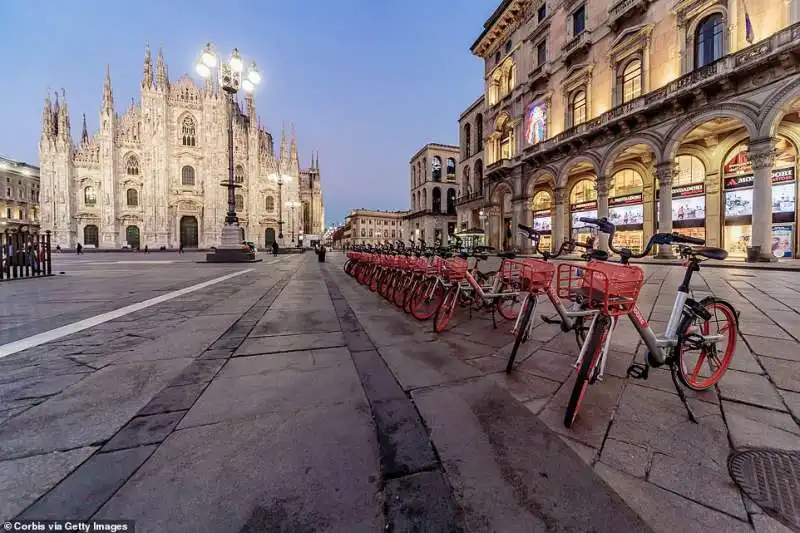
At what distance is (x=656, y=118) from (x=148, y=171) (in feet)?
168

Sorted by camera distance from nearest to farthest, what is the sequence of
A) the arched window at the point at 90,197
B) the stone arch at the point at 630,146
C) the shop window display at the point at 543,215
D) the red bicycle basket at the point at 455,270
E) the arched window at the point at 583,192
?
the red bicycle basket at the point at 455,270 < the stone arch at the point at 630,146 < the arched window at the point at 583,192 < the shop window display at the point at 543,215 < the arched window at the point at 90,197

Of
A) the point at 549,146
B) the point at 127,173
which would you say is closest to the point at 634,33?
the point at 549,146

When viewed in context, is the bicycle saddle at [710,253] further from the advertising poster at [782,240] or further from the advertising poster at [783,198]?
the advertising poster at [783,198]

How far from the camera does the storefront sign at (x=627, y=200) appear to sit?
1883 centimetres

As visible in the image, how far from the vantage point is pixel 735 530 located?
3.84ft

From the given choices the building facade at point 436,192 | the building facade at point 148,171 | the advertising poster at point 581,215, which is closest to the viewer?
the advertising poster at point 581,215

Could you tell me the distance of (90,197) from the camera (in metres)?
39.5

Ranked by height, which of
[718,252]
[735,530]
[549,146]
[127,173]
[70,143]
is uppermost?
[70,143]

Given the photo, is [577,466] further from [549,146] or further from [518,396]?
[549,146]

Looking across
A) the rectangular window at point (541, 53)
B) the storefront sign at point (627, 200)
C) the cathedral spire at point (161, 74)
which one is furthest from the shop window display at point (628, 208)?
the cathedral spire at point (161, 74)

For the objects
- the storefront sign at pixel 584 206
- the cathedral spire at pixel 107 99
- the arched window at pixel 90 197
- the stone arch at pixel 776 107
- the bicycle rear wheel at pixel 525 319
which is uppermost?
the cathedral spire at pixel 107 99

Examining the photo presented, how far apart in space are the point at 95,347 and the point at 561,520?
4.13m

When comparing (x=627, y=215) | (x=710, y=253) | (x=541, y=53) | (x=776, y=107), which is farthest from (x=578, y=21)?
(x=710, y=253)

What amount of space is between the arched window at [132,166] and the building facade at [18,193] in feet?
68.8
